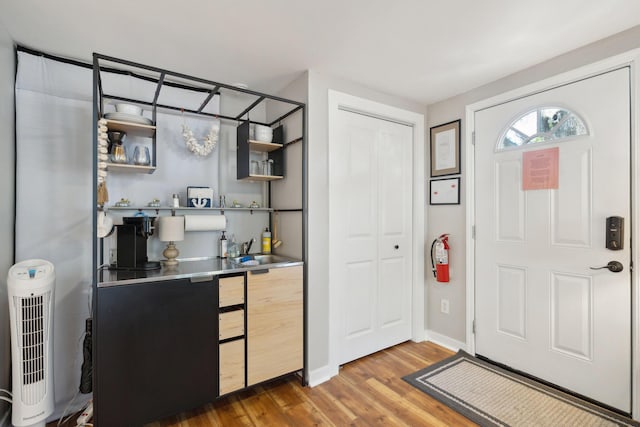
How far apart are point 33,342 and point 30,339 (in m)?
0.02

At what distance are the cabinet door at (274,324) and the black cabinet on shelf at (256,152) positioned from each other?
32.6 inches

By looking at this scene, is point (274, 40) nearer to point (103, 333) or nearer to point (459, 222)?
point (103, 333)

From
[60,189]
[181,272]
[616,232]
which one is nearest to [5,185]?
[60,189]

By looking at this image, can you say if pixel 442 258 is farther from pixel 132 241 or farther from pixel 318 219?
pixel 132 241

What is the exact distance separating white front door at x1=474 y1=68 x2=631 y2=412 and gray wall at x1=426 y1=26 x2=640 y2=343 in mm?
142

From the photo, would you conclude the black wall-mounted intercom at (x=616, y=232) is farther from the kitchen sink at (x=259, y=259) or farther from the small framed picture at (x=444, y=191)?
the kitchen sink at (x=259, y=259)

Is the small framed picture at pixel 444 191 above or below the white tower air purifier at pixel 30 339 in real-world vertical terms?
above

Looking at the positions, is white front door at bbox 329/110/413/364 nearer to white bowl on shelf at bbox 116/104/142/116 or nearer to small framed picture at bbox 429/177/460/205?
small framed picture at bbox 429/177/460/205

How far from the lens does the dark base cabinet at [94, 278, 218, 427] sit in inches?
65.2

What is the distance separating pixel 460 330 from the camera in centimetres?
280

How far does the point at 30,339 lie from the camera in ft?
5.32

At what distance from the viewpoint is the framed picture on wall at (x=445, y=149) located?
282 centimetres

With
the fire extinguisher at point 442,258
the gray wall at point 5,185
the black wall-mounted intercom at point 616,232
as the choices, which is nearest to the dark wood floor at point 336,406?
the fire extinguisher at point 442,258

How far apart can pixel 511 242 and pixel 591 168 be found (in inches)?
29.0
